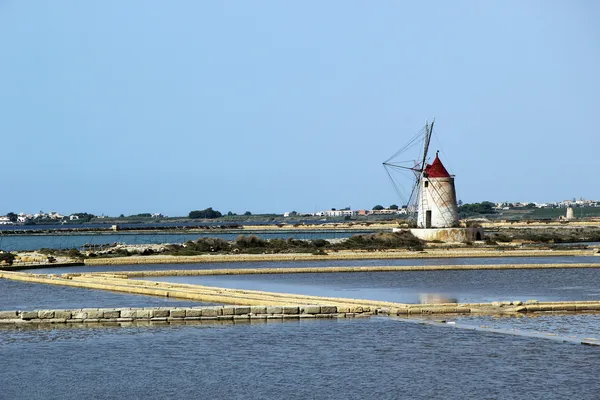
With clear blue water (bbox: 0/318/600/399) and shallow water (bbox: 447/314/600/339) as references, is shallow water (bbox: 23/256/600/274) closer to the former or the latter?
shallow water (bbox: 447/314/600/339)

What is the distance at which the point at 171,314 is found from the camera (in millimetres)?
22844

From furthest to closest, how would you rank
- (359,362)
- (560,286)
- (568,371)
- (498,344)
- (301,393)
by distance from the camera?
1. (560,286)
2. (498,344)
3. (359,362)
4. (568,371)
5. (301,393)

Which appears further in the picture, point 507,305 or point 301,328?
point 507,305

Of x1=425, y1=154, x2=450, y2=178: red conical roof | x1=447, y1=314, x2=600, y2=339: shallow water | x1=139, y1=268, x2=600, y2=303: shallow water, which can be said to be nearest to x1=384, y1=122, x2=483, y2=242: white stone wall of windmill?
x1=425, y1=154, x2=450, y2=178: red conical roof

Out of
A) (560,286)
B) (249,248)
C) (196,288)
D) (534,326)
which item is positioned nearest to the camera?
(534,326)

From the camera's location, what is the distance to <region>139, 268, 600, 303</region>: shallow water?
95.3ft

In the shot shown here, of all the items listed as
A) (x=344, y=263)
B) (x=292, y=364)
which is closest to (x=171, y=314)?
(x=292, y=364)

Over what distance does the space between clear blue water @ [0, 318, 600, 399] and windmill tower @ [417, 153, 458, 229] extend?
136ft

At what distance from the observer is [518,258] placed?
51.8 meters

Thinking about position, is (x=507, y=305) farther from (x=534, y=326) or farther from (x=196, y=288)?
(x=196, y=288)

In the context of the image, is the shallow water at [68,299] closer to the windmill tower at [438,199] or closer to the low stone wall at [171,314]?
the low stone wall at [171,314]

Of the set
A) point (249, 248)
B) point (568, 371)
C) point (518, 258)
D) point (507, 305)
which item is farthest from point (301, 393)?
point (249, 248)

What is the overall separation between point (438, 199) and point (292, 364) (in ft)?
151

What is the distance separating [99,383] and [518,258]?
39103 millimetres
